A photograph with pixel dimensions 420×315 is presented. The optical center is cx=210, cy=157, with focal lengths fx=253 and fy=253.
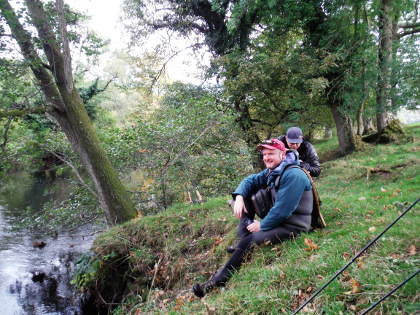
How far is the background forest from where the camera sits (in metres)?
6.73

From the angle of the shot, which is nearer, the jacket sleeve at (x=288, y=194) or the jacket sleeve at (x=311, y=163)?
the jacket sleeve at (x=288, y=194)

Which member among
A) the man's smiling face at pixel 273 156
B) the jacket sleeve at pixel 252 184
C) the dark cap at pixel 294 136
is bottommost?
the jacket sleeve at pixel 252 184

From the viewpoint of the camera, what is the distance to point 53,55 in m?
6.75

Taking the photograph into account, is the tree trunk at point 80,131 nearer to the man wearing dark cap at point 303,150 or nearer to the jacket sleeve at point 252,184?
the jacket sleeve at point 252,184

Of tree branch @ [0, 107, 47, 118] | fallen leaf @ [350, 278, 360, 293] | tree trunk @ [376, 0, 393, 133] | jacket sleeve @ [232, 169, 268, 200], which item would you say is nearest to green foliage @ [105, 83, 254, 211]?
tree branch @ [0, 107, 47, 118]

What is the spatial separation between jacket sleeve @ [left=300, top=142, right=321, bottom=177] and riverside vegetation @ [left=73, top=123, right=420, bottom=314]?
727 mm

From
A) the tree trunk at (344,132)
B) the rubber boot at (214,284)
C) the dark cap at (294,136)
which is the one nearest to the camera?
the rubber boot at (214,284)

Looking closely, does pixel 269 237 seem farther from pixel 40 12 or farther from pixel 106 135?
pixel 40 12

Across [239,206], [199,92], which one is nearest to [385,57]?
[199,92]

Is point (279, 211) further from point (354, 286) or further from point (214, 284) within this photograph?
point (214, 284)

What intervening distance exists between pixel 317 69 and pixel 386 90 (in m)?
2.92

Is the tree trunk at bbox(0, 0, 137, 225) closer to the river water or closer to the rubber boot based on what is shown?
the river water

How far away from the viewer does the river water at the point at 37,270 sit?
5.85m

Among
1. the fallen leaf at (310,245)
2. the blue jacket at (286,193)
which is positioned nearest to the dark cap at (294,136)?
the blue jacket at (286,193)
